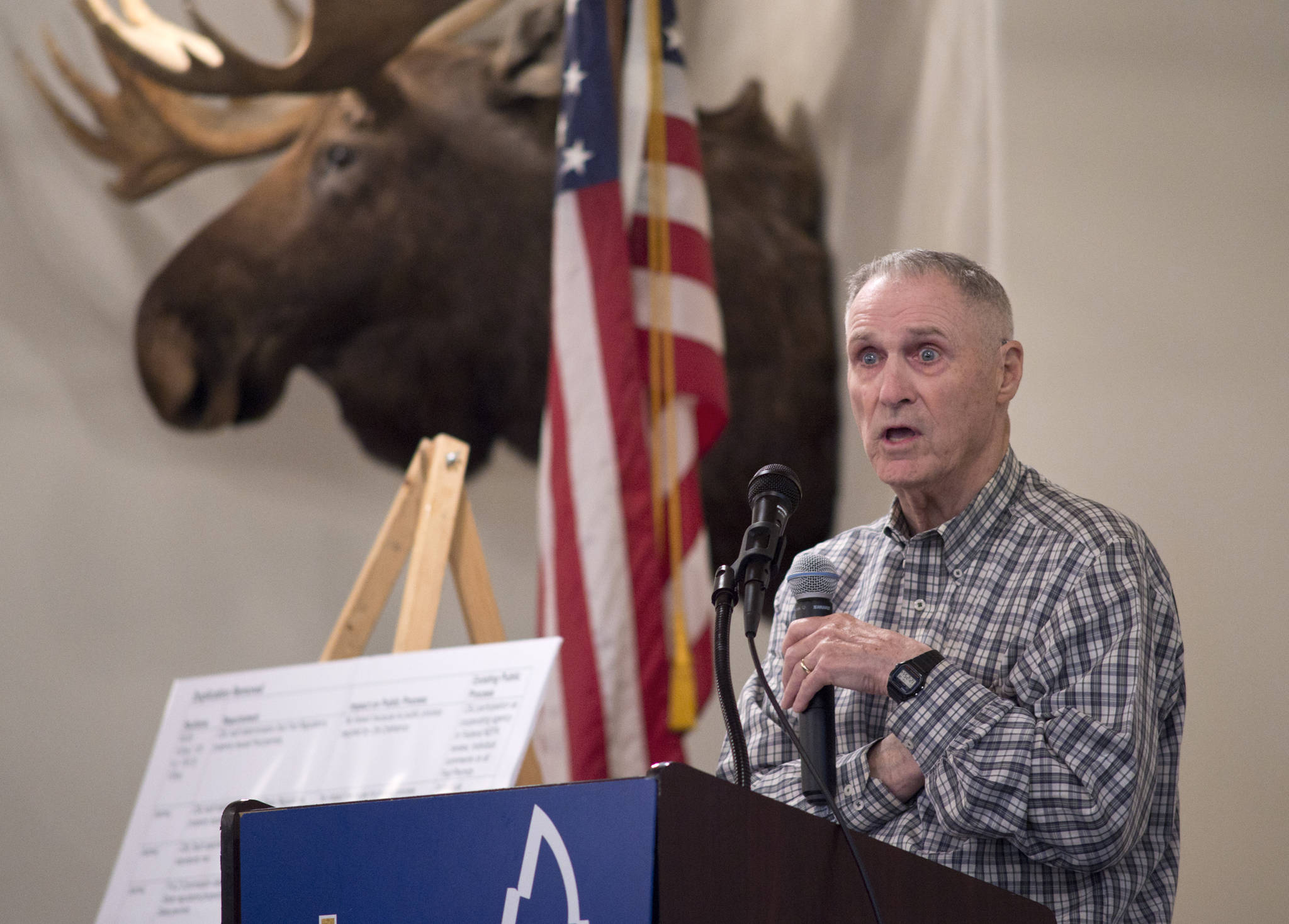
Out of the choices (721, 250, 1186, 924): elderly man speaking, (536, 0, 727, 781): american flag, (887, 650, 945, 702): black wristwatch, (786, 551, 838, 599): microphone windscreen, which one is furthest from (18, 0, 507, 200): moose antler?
(887, 650, 945, 702): black wristwatch

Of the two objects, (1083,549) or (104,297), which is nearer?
(1083,549)

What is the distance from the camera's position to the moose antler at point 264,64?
3.55 meters

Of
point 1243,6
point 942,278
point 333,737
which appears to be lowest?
point 333,737

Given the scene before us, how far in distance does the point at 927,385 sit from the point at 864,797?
0.53 meters

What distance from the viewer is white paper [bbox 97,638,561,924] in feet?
6.92

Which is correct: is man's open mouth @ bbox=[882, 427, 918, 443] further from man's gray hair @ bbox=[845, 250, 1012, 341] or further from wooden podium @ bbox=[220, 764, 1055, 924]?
wooden podium @ bbox=[220, 764, 1055, 924]

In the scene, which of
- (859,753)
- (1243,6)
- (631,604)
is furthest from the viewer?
(631,604)

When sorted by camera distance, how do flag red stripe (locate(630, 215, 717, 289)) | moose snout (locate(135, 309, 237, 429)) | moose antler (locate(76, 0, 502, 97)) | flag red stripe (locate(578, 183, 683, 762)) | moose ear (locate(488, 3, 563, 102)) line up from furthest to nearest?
1. moose ear (locate(488, 3, 563, 102))
2. moose snout (locate(135, 309, 237, 429))
3. moose antler (locate(76, 0, 502, 97))
4. flag red stripe (locate(630, 215, 717, 289))
5. flag red stripe (locate(578, 183, 683, 762))

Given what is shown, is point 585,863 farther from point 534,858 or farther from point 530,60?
point 530,60

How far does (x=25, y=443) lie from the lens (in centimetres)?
371

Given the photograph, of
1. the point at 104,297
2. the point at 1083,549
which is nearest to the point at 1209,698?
the point at 1083,549

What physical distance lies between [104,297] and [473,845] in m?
3.28

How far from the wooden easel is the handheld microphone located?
1.22m

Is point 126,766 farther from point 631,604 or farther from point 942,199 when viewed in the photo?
point 942,199
